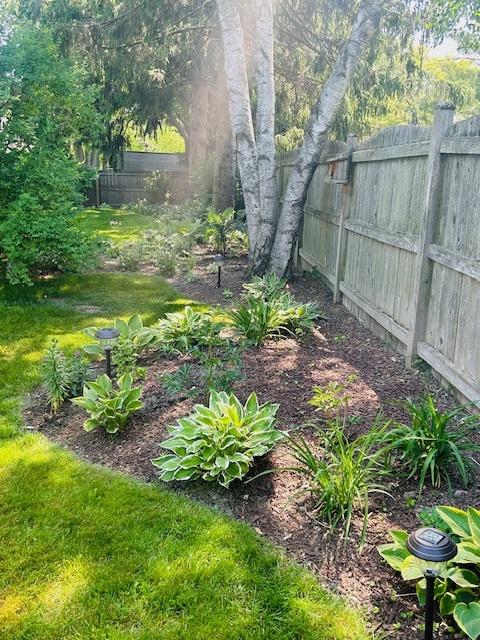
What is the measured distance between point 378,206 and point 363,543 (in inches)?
139

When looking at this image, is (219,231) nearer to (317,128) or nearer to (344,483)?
(317,128)

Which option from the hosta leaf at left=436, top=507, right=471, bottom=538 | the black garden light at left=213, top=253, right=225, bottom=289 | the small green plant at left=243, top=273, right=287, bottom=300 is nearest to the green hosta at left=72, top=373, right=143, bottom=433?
the hosta leaf at left=436, top=507, right=471, bottom=538

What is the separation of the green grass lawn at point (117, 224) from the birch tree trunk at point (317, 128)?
14.6 ft

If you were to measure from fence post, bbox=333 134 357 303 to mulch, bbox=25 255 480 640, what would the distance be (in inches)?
33.6

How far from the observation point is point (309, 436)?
336cm

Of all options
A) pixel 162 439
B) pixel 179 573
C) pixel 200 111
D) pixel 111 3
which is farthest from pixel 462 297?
pixel 200 111

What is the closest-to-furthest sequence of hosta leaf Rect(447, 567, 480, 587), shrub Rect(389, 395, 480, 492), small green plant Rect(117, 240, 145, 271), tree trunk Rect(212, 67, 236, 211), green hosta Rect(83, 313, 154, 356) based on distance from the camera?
1. hosta leaf Rect(447, 567, 480, 587)
2. shrub Rect(389, 395, 480, 492)
3. green hosta Rect(83, 313, 154, 356)
4. small green plant Rect(117, 240, 145, 271)
5. tree trunk Rect(212, 67, 236, 211)

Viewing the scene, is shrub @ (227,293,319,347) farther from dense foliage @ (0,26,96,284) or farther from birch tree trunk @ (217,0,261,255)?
dense foliage @ (0,26,96,284)

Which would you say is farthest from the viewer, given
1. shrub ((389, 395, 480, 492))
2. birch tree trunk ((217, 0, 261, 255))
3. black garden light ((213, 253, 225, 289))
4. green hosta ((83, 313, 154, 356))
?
black garden light ((213, 253, 225, 289))

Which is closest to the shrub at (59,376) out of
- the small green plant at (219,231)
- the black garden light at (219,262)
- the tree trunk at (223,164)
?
the black garden light at (219,262)

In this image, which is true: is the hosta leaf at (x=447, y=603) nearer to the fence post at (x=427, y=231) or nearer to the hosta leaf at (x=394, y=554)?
the hosta leaf at (x=394, y=554)

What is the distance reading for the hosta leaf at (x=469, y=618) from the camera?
Answer: 1.82 m

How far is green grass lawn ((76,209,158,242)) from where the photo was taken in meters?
12.1

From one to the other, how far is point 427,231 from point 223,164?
8918 millimetres
